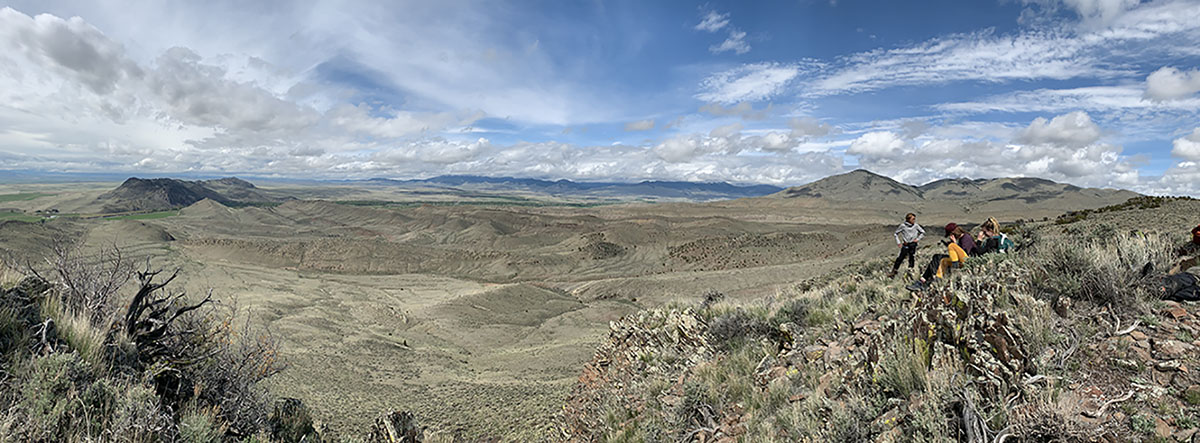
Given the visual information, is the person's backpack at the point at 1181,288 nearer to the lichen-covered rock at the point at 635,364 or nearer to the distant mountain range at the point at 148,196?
the lichen-covered rock at the point at 635,364

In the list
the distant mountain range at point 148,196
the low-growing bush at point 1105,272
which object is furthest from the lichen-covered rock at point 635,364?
the distant mountain range at point 148,196

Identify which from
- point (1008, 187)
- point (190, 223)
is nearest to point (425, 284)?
point (190, 223)

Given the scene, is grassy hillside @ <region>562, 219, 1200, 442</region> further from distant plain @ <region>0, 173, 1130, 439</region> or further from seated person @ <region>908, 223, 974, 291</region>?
distant plain @ <region>0, 173, 1130, 439</region>

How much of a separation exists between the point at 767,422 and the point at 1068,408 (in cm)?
243

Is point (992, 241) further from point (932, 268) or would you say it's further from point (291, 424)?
point (291, 424)

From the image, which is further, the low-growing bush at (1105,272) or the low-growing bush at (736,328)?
the low-growing bush at (736,328)

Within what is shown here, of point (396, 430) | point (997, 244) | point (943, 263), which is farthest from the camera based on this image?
point (997, 244)

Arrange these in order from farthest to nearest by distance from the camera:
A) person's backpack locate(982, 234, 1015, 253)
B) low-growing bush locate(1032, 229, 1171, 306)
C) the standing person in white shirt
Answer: the standing person in white shirt → person's backpack locate(982, 234, 1015, 253) → low-growing bush locate(1032, 229, 1171, 306)

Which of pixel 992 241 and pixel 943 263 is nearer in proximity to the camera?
pixel 943 263

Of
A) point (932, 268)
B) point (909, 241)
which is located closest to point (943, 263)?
point (932, 268)

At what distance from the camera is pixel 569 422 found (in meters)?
9.34

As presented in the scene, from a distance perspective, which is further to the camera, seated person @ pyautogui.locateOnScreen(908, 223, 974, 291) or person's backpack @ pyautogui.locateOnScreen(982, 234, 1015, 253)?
person's backpack @ pyautogui.locateOnScreen(982, 234, 1015, 253)

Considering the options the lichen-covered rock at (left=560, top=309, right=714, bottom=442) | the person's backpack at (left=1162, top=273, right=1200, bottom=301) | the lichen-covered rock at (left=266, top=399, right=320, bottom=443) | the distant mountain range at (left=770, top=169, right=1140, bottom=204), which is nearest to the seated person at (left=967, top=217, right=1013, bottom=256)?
the person's backpack at (left=1162, top=273, right=1200, bottom=301)

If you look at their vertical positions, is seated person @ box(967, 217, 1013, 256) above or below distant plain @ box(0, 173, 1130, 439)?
above
